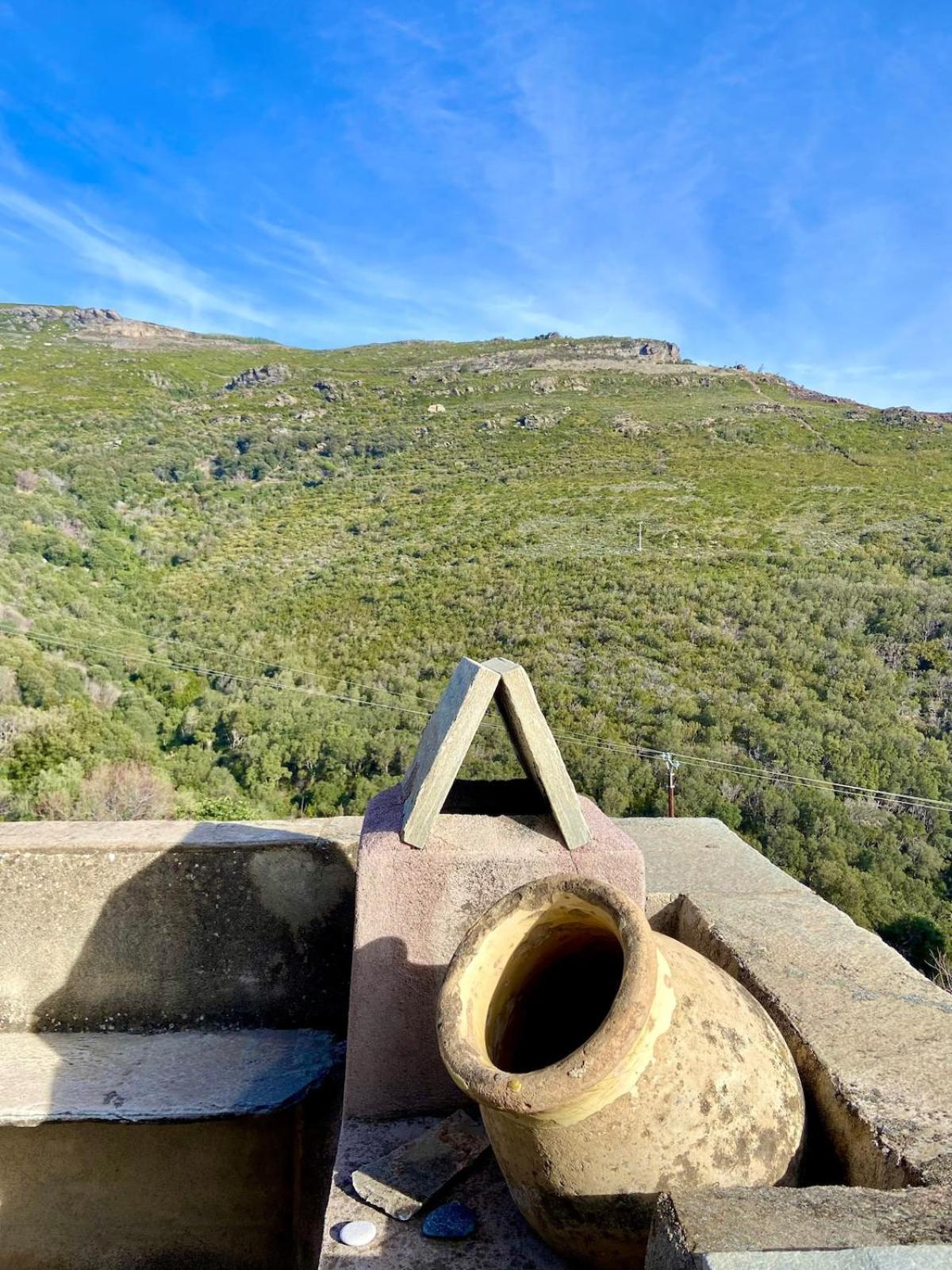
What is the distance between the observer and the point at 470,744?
1.88 metres

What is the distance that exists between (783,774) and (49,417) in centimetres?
4938

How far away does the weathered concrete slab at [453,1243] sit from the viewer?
147 cm

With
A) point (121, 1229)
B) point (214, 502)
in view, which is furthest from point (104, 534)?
point (121, 1229)

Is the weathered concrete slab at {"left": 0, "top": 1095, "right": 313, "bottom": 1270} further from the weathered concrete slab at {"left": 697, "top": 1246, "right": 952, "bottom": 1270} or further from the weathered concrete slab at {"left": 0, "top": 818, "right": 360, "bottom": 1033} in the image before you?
the weathered concrete slab at {"left": 697, "top": 1246, "right": 952, "bottom": 1270}

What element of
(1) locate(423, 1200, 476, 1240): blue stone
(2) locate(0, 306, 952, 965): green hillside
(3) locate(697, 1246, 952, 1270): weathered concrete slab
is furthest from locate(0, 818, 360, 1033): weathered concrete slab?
(2) locate(0, 306, 952, 965): green hillside

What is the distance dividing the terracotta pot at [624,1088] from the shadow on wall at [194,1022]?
115 cm

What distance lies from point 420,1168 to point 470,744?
97 cm

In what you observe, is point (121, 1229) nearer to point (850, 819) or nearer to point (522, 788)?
point (522, 788)

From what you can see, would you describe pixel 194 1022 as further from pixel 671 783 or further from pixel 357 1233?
pixel 671 783

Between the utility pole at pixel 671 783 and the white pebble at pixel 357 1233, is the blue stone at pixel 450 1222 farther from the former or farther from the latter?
the utility pole at pixel 671 783

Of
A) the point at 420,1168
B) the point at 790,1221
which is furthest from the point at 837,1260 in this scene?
the point at 420,1168

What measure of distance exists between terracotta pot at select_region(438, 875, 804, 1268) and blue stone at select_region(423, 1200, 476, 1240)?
150mm

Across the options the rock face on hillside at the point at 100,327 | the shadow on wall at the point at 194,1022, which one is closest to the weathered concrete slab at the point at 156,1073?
the shadow on wall at the point at 194,1022

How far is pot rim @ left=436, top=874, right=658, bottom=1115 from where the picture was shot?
4.14ft
